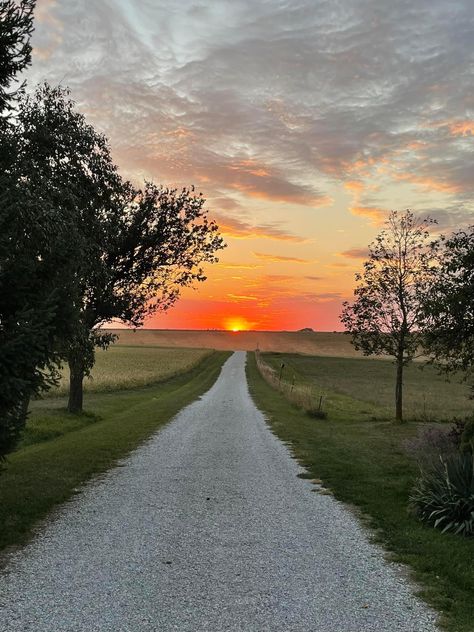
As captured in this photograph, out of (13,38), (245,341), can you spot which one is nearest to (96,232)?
(13,38)

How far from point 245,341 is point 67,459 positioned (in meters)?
157

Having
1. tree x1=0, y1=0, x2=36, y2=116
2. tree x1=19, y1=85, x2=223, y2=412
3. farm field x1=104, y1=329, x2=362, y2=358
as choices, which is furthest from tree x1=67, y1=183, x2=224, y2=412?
farm field x1=104, y1=329, x2=362, y2=358

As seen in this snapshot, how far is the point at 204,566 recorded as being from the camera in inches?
264

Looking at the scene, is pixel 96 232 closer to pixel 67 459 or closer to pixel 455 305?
pixel 67 459

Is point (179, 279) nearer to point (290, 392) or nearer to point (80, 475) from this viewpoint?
point (290, 392)

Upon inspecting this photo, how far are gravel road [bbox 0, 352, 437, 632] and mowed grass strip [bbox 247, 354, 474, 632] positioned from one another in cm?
36

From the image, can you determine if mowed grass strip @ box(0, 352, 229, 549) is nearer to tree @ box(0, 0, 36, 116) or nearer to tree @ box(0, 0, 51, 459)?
tree @ box(0, 0, 51, 459)

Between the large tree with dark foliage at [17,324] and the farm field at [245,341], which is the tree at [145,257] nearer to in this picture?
the large tree with dark foliage at [17,324]

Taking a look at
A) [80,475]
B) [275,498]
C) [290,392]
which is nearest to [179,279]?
[290,392]

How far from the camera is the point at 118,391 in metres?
35.9

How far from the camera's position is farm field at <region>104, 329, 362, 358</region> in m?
142

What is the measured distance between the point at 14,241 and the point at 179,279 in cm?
1664

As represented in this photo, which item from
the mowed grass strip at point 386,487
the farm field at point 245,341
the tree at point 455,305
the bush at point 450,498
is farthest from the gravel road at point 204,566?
A: the farm field at point 245,341

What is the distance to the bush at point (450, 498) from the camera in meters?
8.62
